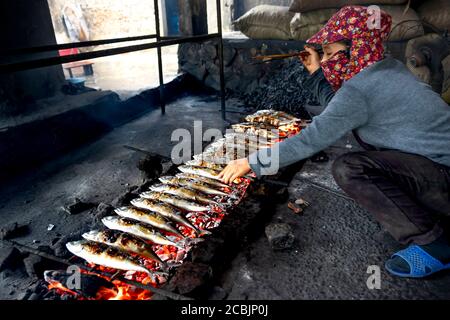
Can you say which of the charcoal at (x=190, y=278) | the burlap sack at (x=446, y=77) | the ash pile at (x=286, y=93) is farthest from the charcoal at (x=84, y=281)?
the burlap sack at (x=446, y=77)

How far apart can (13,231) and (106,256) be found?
1.56 meters

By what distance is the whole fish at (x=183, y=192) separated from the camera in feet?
12.6

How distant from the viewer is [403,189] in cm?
283

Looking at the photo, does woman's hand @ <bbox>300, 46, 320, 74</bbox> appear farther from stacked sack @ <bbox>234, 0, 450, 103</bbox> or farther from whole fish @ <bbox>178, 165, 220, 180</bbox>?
stacked sack @ <bbox>234, 0, 450, 103</bbox>

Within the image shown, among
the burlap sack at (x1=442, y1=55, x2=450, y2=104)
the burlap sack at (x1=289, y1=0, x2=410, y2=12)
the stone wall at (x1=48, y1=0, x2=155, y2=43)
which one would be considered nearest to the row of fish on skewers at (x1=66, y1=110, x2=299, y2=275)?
the burlap sack at (x1=442, y1=55, x2=450, y2=104)

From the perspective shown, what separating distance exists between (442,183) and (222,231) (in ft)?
6.28

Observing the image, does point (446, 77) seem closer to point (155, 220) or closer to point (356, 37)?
point (356, 37)

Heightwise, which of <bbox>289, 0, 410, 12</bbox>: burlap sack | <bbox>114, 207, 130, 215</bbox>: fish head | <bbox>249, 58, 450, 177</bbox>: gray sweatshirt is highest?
<bbox>289, 0, 410, 12</bbox>: burlap sack

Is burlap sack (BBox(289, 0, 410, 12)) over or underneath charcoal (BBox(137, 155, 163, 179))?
over

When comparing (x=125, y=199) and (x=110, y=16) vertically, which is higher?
(x=110, y=16)

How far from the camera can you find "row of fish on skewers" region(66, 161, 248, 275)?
2934 mm

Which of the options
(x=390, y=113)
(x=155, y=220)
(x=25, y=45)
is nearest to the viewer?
(x=390, y=113)

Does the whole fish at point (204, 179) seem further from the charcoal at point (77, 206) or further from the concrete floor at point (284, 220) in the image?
the charcoal at point (77, 206)

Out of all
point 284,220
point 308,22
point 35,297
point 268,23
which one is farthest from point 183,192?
point 268,23
